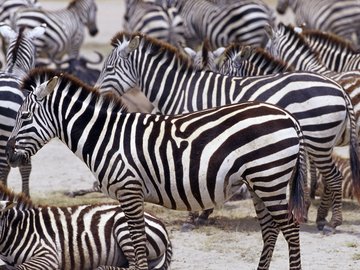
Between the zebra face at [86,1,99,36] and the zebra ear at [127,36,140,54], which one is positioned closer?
the zebra ear at [127,36,140,54]

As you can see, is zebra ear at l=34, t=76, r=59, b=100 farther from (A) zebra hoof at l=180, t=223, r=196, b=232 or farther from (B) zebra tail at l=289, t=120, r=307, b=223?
(A) zebra hoof at l=180, t=223, r=196, b=232

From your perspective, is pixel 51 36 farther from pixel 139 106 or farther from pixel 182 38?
pixel 139 106

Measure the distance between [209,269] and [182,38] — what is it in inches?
407

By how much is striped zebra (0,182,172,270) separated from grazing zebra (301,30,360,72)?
17.5 feet

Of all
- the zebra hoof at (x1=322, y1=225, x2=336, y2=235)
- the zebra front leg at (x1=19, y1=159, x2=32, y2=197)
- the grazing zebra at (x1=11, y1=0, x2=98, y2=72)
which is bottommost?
the zebra hoof at (x1=322, y1=225, x2=336, y2=235)

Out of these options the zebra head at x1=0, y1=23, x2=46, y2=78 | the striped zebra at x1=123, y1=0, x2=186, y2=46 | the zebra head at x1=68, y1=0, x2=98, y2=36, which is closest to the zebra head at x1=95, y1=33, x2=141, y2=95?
the zebra head at x1=0, y1=23, x2=46, y2=78

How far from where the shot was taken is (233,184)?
7434 mm

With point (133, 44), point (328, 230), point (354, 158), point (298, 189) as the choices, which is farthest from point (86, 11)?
point (298, 189)

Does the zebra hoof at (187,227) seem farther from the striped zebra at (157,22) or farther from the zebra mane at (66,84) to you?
the striped zebra at (157,22)

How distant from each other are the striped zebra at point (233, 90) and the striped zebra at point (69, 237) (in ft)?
6.37

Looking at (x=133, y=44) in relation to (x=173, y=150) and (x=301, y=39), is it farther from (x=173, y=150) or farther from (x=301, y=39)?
(x=301, y=39)

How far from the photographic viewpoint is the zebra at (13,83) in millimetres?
9617

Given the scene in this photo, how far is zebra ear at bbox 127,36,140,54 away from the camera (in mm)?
9909

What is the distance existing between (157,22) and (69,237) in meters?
10.5
